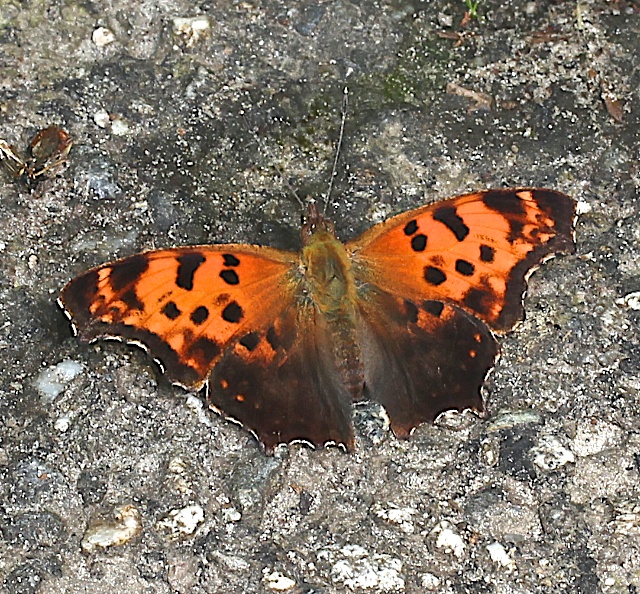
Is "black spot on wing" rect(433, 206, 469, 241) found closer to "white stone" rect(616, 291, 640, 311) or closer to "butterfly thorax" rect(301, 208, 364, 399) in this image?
"butterfly thorax" rect(301, 208, 364, 399)

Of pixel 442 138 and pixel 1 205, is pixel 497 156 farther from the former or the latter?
pixel 1 205

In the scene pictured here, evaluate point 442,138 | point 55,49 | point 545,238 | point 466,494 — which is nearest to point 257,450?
point 466,494

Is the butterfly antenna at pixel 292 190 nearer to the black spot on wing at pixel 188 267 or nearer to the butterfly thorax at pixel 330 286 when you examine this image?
the butterfly thorax at pixel 330 286

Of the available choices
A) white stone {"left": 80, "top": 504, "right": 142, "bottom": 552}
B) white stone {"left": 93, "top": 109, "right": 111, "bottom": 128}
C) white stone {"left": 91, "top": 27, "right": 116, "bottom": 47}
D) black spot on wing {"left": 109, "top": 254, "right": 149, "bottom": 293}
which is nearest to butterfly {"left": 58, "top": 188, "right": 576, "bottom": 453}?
black spot on wing {"left": 109, "top": 254, "right": 149, "bottom": 293}

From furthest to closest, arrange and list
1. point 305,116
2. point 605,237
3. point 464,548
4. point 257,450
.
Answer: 1. point 305,116
2. point 605,237
3. point 257,450
4. point 464,548

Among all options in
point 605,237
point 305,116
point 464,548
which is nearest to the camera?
point 464,548

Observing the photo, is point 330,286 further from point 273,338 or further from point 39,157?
point 39,157
